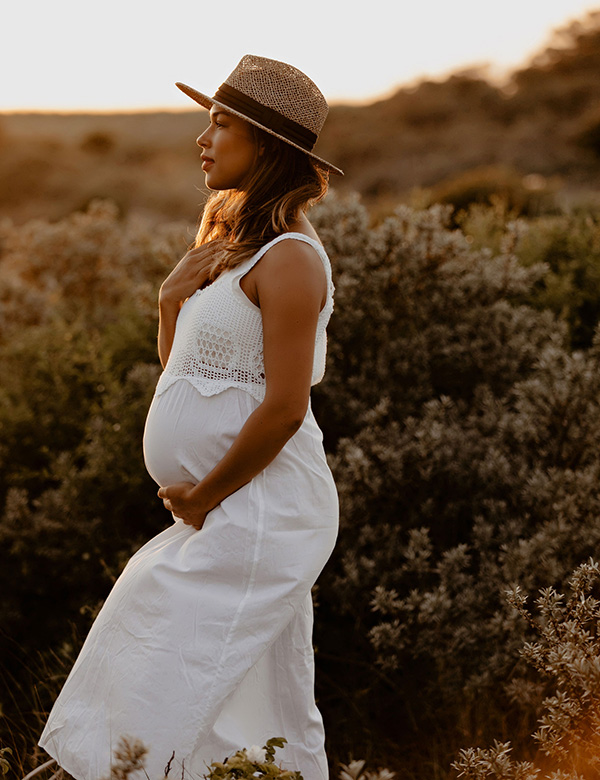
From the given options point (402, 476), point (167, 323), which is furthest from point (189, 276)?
point (402, 476)

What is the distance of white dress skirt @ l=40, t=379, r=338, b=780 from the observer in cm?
197

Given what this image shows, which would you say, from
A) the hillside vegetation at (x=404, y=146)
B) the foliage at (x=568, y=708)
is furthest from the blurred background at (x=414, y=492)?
the hillside vegetation at (x=404, y=146)

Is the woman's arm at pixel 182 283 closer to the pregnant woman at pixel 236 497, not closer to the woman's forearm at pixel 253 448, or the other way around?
the pregnant woman at pixel 236 497

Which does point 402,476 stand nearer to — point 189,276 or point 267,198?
point 189,276

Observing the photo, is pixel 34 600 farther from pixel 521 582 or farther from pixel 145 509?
pixel 521 582

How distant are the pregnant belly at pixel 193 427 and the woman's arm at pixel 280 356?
0.10m

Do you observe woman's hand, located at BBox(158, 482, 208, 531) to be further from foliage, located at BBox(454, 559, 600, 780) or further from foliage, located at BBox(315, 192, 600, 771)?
foliage, located at BBox(315, 192, 600, 771)

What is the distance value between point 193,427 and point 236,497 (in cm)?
24

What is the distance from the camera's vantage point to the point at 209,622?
2004mm

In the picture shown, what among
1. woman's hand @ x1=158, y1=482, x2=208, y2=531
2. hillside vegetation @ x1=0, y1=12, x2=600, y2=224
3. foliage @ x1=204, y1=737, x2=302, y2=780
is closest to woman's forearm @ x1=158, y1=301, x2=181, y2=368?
woman's hand @ x1=158, y1=482, x2=208, y2=531

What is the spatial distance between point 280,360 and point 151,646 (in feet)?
2.72

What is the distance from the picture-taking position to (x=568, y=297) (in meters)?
5.16

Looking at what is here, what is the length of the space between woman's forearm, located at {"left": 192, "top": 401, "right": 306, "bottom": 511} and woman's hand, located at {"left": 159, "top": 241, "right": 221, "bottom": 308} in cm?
51

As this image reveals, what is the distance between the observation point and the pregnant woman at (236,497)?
6.55 ft
